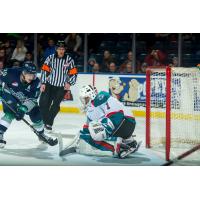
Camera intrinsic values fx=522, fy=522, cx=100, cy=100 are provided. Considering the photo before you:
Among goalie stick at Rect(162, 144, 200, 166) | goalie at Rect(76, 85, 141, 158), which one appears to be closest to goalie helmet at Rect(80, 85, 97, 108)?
goalie at Rect(76, 85, 141, 158)

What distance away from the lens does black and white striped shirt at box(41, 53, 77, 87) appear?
4.43 meters

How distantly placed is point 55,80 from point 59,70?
0.30ft

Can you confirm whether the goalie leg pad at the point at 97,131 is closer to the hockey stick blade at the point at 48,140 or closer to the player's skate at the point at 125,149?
the player's skate at the point at 125,149

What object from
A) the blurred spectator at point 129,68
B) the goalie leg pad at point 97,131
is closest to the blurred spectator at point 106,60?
the blurred spectator at point 129,68

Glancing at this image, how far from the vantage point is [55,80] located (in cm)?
444

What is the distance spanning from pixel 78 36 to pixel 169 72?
2.69 ft

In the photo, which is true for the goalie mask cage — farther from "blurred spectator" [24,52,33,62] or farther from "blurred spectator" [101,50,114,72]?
"blurred spectator" [24,52,33,62]

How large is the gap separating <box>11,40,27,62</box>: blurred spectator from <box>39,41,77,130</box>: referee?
194 millimetres

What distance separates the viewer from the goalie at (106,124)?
14.3ft

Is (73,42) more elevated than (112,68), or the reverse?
(73,42)

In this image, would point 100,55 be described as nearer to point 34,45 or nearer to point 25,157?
point 34,45

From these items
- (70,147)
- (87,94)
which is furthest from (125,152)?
(87,94)

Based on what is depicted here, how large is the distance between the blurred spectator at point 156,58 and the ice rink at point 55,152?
481 mm

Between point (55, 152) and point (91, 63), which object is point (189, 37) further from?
point (55, 152)
